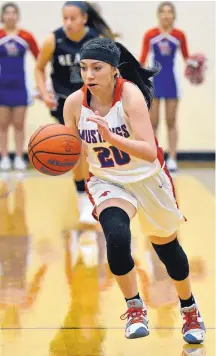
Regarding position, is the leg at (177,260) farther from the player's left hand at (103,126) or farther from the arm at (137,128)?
the player's left hand at (103,126)

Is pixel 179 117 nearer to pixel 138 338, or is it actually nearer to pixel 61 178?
pixel 61 178

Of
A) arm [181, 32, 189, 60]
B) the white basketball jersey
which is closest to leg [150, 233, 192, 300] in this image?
the white basketball jersey

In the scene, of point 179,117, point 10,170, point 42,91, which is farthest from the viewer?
point 179,117

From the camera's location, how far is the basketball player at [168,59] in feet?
34.1

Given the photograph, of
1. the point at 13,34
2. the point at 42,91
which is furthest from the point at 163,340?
the point at 13,34

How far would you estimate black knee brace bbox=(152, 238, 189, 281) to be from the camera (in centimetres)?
406

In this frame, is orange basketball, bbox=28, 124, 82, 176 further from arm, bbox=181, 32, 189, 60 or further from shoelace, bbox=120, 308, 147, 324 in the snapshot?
arm, bbox=181, 32, 189, 60

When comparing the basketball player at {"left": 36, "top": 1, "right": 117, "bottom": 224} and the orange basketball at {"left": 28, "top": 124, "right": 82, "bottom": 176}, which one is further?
the basketball player at {"left": 36, "top": 1, "right": 117, "bottom": 224}

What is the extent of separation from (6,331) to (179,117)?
25.2 ft

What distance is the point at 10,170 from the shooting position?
10.6 metres

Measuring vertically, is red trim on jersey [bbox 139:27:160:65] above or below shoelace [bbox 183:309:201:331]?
below

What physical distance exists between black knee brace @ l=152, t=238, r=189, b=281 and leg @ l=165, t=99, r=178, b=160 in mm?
6572

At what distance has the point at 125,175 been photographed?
401 centimetres

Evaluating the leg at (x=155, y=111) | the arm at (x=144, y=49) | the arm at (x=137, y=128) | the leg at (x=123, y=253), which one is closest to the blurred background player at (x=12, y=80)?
the arm at (x=144, y=49)
